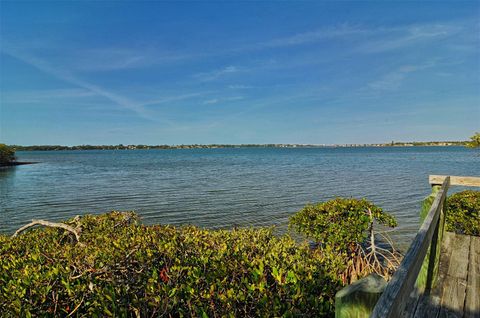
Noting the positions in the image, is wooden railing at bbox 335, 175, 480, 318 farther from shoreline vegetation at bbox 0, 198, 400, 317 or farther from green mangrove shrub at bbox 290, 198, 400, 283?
green mangrove shrub at bbox 290, 198, 400, 283

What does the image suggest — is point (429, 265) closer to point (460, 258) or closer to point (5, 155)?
point (460, 258)

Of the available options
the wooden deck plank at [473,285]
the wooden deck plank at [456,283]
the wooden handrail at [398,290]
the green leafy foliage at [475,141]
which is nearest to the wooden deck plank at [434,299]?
the wooden deck plank at [456,283]

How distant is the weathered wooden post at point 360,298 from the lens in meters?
1.36

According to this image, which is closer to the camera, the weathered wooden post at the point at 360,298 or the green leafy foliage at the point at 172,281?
the weathered wooden post at the point at 360,298

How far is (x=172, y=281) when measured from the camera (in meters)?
3.36

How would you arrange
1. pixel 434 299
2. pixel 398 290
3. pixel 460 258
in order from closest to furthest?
pixel 398 290 → pixel 434 299 → pixel 460 258

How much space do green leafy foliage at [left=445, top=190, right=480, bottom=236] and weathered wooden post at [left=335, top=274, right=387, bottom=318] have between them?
9.37 metres

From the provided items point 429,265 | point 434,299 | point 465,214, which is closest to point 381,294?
point 429,265

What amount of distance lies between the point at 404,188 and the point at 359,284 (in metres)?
31.0

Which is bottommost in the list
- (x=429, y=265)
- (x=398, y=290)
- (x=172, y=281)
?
(x=429, y=265)

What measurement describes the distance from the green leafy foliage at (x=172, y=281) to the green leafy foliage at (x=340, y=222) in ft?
14.4

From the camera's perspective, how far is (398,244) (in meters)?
13.2

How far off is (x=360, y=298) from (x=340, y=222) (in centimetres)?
752

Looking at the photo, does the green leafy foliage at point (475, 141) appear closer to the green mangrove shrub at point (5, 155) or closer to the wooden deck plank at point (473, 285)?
the wooden deck plank at point (473, 285)
